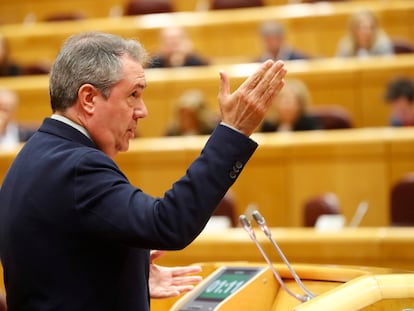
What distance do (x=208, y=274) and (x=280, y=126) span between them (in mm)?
2153

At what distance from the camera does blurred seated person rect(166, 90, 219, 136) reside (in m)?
3.43

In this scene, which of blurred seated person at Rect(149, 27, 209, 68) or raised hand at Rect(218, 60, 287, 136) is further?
blurred seated person at Rect(149, 27, 209, 68)

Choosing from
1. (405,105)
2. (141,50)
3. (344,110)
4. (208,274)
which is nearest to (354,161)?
(405,105)

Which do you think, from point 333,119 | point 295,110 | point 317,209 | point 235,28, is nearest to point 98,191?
point 317,209

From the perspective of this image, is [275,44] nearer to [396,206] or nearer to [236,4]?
[236,4]

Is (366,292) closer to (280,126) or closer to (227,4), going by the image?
(280,126)

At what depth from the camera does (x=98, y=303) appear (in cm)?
95

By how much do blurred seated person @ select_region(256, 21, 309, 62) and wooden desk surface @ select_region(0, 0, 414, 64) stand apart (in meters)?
0.25

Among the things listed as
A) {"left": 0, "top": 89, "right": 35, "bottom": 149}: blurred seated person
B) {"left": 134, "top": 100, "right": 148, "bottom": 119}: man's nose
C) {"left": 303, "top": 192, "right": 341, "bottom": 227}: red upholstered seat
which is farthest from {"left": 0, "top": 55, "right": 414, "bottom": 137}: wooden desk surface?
{"left": 134, "top": 100, "right": 148, "bottom": 119}: man's nose

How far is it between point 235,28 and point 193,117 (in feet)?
3.80

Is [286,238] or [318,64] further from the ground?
[318,64]

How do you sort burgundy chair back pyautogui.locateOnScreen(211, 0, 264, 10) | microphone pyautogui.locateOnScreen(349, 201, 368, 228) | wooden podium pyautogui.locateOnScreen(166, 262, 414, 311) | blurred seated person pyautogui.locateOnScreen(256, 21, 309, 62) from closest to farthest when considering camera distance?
wooden podium pyautogui.locateOnScreen(166, 262, 414, 311) → microphone pyautogui.locateOnScreen(349, 201, 368, 228) → blurred seated person pyautogui.locateOnScreen(256, 21, 309, 62) → burgundy chair back pyautogui.locateOnScreen(211, 0, 264, 10)

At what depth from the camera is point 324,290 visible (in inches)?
48.8

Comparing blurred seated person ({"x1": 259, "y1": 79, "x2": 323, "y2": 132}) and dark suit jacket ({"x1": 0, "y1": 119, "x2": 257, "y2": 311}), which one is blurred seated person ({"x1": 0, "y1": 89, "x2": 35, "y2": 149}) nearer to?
blurred seated person ({"x1": 259, "y1": 79, "x2": 323, "y2": 132})
